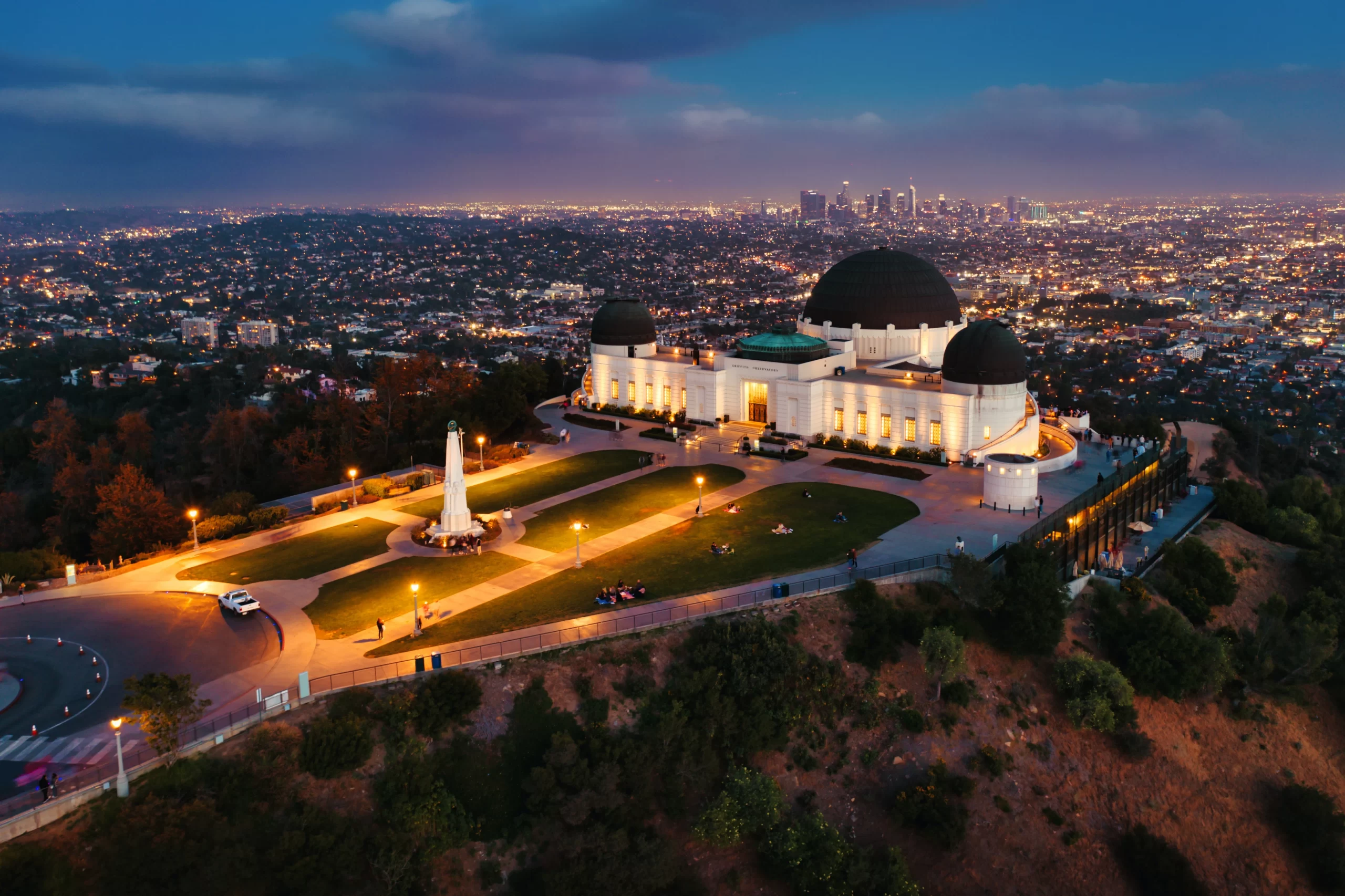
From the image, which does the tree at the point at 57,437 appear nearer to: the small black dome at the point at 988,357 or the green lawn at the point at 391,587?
the green lawn at the point at 391,587

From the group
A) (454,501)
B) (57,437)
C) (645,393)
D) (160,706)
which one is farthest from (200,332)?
(160,706)

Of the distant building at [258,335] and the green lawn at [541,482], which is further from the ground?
the distant building at [258,335]

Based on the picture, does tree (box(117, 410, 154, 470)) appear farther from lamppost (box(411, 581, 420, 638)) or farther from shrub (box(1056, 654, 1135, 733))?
shrub (box(1056, 654, 1135, 733))

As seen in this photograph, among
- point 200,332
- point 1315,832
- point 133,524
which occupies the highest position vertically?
point 200,332

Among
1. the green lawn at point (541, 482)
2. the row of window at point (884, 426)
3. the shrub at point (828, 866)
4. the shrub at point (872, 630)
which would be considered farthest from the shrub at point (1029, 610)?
the green lawn at point (541, 482)

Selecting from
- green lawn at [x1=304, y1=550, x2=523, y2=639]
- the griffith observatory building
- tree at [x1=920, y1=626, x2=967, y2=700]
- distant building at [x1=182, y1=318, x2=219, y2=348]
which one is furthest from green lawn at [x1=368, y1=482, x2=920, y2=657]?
distant building at [x1=182, y1=318, x2=219, y2=348]

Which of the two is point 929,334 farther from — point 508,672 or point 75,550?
point 75,550

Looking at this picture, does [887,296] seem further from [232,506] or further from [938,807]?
[232,506]
